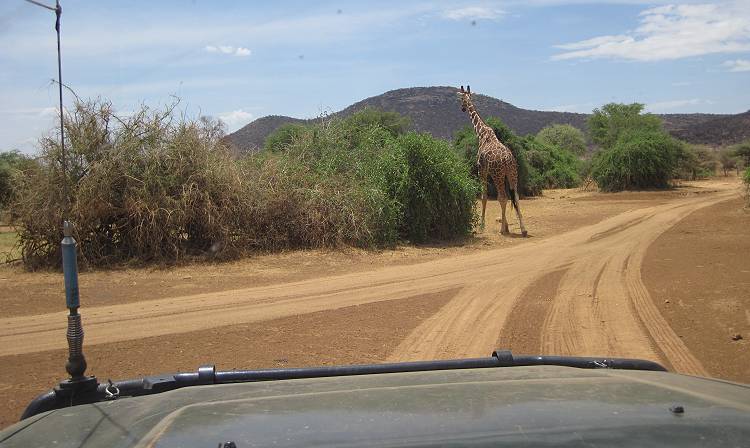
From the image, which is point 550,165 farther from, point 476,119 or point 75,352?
point 75,352

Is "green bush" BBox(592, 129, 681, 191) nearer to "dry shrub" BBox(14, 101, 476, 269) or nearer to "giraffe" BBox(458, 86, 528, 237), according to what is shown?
"giraffe" BBox(458, 86, 528, 237)

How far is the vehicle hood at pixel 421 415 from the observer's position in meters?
1.67

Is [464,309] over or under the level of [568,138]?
under

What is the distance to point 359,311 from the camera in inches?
361

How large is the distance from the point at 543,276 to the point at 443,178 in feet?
18.4

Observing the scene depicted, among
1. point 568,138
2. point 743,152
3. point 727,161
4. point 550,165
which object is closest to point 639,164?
point 550,165

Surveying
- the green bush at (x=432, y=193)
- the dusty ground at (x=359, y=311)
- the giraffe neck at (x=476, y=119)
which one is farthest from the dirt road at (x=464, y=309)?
the giraffe neck at (x=476, y=119)

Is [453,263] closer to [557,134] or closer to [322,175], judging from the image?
[322,175]

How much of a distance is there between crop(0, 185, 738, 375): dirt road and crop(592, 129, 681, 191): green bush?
22.0 metres

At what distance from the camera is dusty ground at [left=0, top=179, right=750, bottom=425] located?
7.07m

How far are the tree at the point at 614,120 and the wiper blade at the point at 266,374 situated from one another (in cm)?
5402

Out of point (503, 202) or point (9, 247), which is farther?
point (503, 202)

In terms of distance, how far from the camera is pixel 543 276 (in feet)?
38.0

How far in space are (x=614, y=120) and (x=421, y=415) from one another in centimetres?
5912
